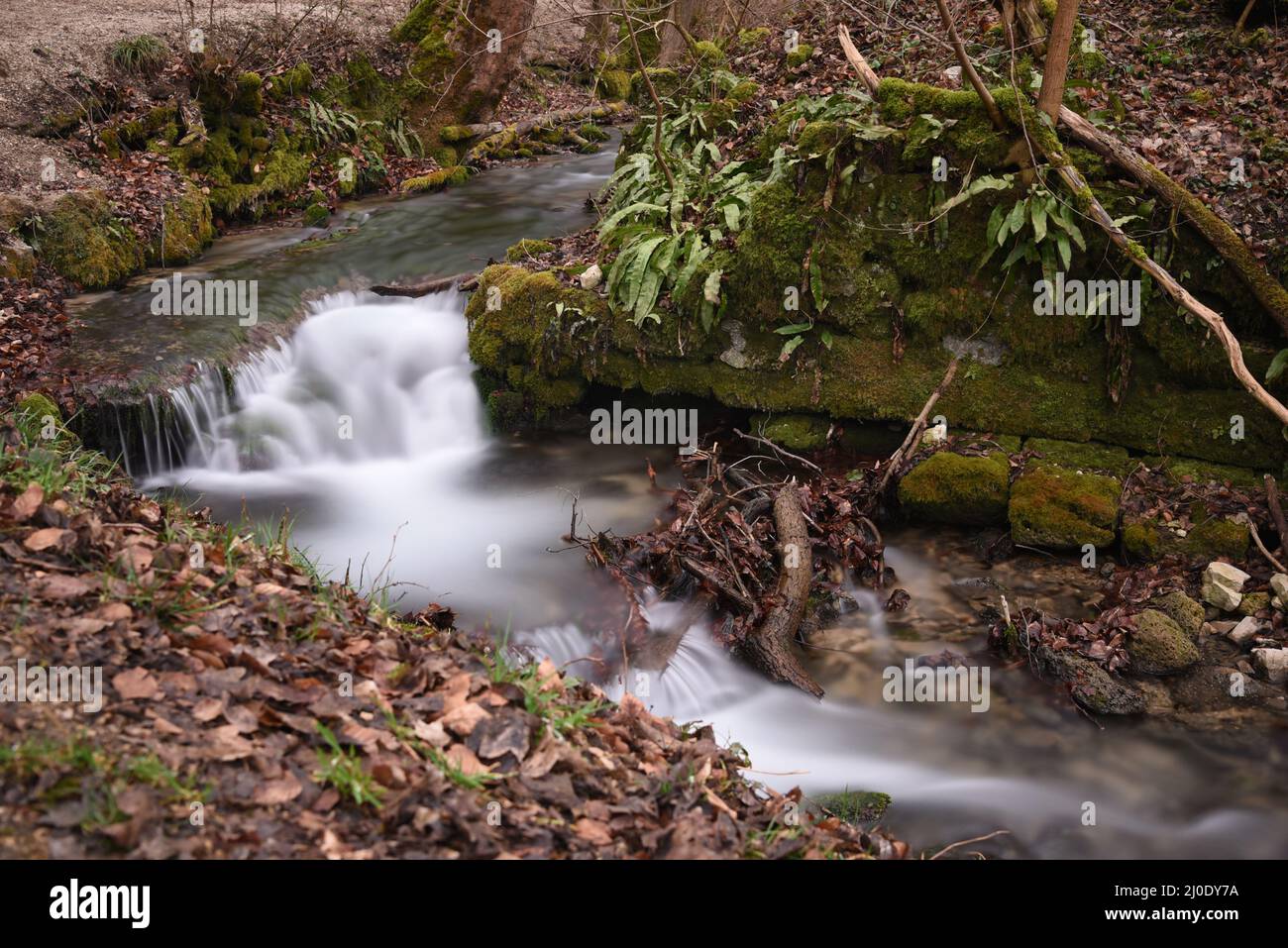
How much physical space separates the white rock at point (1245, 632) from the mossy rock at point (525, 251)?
8.23 meters

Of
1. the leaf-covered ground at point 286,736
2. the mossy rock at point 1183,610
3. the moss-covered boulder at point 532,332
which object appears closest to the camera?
the leaf-covered ground at point 286,736

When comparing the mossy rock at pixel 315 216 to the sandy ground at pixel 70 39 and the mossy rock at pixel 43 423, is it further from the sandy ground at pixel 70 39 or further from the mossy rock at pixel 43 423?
the mossy rock at pixel 43 423

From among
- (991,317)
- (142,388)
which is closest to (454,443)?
(142,388)

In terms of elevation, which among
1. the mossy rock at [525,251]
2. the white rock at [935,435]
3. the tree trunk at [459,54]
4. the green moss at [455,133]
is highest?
the tree trunk at [459,54]

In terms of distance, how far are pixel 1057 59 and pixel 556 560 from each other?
19.8 ft

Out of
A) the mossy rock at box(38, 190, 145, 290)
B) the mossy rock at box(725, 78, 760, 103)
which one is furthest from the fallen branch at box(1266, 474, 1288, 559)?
the mossy rock at box(38, 190, 145, 290)

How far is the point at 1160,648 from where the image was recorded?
6.30 m

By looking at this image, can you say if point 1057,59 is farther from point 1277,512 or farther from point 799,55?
point 799,55

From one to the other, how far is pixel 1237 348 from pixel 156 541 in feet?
25.8

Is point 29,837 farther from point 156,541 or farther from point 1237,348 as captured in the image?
point 1237,348

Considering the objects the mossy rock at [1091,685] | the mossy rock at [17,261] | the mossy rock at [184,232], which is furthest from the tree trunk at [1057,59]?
the mossy rock at [17,261]

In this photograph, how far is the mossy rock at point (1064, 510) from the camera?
24.2ft

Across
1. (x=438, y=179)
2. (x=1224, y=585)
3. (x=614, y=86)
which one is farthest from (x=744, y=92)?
(x=614, y=86)

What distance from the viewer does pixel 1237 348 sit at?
7.10m
